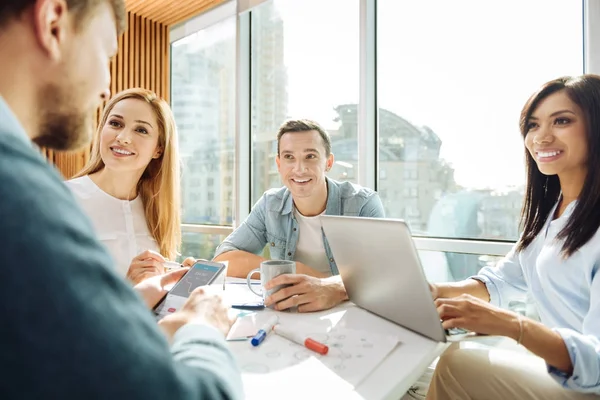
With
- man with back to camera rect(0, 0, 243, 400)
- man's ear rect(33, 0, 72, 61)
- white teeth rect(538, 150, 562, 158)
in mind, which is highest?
man's ear rect(33, 0, 72, 61)

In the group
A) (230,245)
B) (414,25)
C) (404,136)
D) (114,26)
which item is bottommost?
(230,245)

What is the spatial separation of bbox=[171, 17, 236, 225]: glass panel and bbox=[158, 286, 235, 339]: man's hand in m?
3.19

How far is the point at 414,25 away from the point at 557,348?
254 cm

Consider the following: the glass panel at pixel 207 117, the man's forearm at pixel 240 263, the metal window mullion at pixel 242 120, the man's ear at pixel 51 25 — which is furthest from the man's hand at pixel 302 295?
the glass panel at pixel 207 117

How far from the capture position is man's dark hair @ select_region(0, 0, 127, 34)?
514mm

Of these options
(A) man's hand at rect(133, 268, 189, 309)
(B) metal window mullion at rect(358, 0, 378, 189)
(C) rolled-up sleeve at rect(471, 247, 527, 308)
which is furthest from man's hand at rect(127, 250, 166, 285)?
(B) metal window mullion at rect(358, 0, 378, 189)

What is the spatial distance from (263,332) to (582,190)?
113 centimetres

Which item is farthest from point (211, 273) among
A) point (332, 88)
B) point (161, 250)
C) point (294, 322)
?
point (332, 88)

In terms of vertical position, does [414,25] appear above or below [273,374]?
above

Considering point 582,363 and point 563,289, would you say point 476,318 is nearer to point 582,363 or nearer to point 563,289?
point 582,363

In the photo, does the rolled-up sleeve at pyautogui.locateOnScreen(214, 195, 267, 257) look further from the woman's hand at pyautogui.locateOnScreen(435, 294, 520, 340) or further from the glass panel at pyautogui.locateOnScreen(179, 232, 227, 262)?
the glass panel at pyautogui.locateOnScreen(179, 232, 227, 262)

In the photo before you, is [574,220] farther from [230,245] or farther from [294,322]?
[230,245]

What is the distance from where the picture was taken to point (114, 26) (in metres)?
0.69

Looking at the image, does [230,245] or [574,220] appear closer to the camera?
[574,220]
